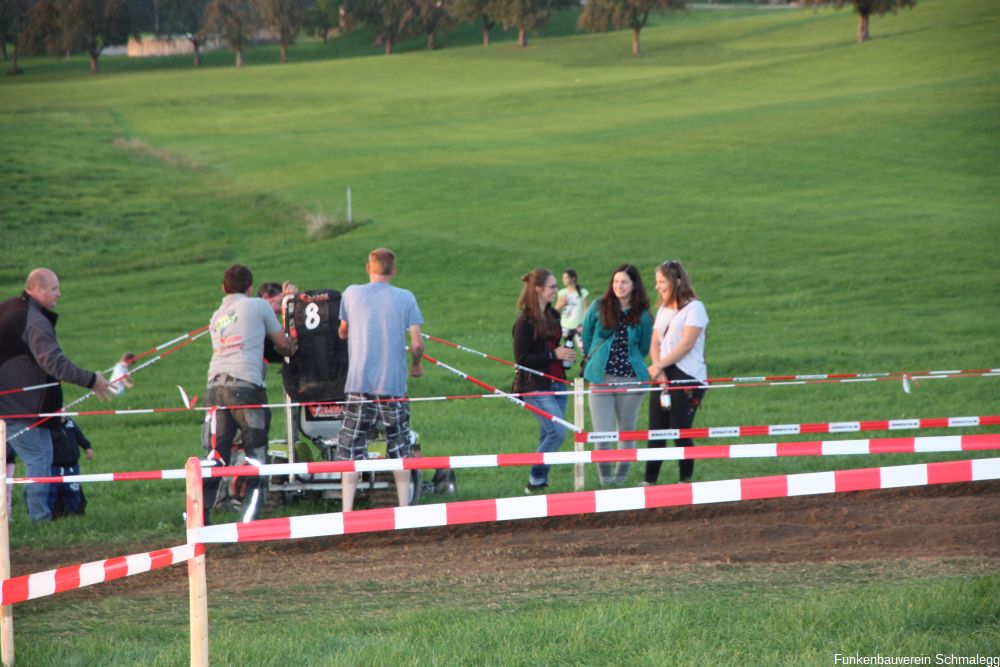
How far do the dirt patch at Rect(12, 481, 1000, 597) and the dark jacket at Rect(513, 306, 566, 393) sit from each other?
194 centimetres

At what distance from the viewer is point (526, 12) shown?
235 feet

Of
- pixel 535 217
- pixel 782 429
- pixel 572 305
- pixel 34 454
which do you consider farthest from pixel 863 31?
pixel 34 454

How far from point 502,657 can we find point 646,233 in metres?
26.3

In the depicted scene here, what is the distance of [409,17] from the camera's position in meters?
65.1

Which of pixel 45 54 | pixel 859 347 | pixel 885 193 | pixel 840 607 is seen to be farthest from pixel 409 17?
pixel 840 607

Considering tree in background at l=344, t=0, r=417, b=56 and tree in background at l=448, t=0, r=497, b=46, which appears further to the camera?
tree in background at l=448, t=0, r=497, b=46

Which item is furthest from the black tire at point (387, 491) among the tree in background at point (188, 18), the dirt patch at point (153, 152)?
the tree in background at point (188, 18)

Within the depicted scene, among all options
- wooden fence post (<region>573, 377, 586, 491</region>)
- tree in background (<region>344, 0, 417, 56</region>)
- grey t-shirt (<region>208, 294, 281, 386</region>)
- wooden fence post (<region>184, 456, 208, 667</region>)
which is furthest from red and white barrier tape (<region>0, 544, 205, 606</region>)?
tree in background (<region>344, 0, 417, 56</region>)

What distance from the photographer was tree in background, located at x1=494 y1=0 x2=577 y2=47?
70.4m

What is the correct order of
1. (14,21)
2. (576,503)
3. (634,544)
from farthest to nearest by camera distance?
(14,21) < (634,544) < (576,503)

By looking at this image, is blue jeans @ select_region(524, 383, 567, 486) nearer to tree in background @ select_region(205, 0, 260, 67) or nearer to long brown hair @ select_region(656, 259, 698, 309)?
long brown hair @ select_region(656, 259, 698, 309)

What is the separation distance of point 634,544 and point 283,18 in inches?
1905

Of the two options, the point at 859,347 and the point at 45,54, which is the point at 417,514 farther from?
the point at 45,54

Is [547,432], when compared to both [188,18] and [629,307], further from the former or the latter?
[188,18]
